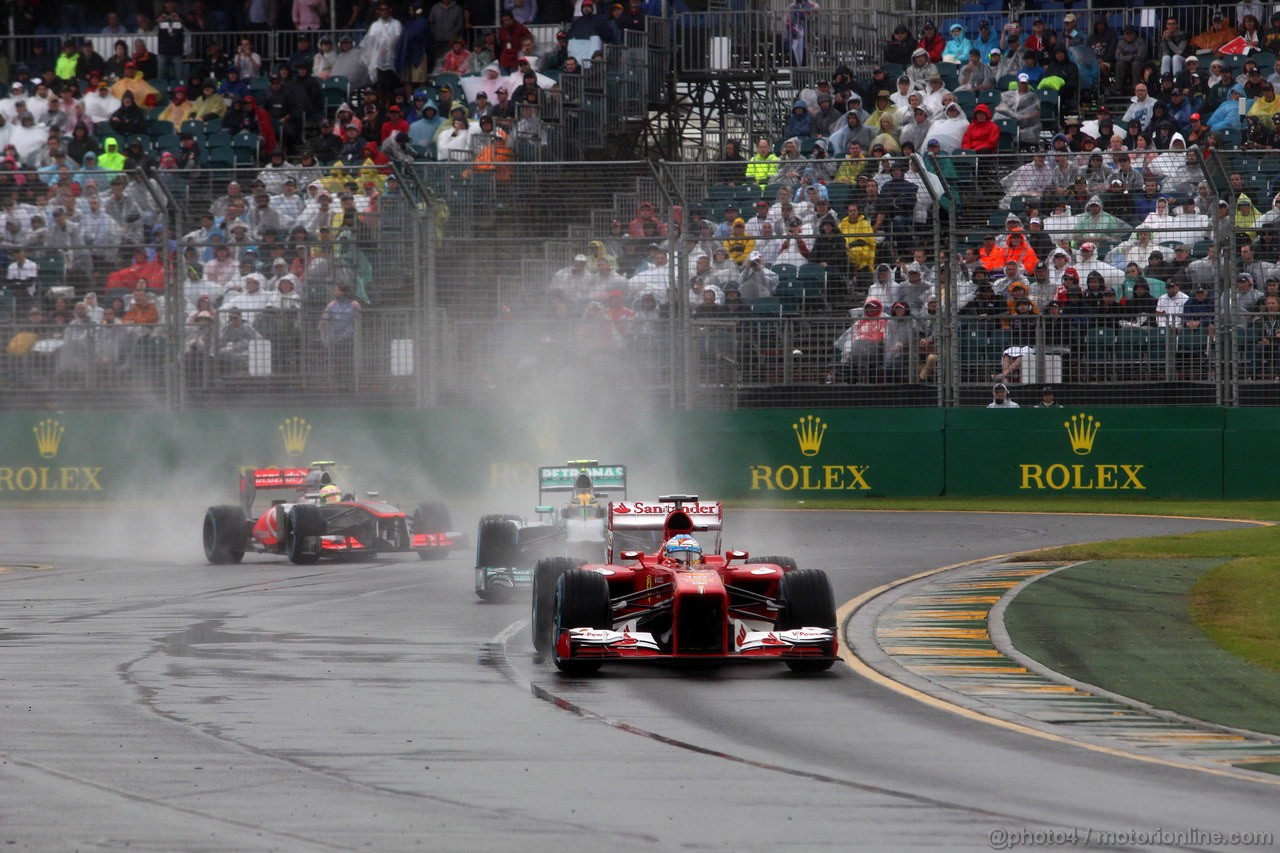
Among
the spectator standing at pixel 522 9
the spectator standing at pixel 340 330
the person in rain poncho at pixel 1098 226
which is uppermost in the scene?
the spectator standing at pixel 522 9

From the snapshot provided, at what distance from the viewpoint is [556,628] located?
38.2ft

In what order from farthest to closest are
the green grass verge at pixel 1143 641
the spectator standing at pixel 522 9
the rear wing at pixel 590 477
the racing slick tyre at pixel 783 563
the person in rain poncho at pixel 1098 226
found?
the spectator standing at pixel 522 9 → the person in rain poncho at pixel 1098 226 → the rear wing at pixel 590 477 → the racing slick tyre at pixel 783 563 → the green grass verge at pixel 1143 641

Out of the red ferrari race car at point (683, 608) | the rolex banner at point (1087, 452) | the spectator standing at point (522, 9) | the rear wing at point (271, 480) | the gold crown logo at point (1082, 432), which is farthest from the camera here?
the spectator standing at point (522, 9)

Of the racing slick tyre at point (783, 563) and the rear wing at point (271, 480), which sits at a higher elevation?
the rear wing at point (271, 480)

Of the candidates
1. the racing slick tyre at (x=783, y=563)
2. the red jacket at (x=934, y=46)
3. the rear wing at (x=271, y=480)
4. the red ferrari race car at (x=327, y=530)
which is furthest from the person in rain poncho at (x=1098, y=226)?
the racing slick tyre at (x=783, y=563)

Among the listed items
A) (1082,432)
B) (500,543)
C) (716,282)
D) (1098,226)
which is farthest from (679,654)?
(1098,226)

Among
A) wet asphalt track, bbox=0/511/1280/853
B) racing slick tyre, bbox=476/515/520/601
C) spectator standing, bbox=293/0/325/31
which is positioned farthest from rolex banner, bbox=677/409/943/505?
spectator standing, bbox=293/0/325/31

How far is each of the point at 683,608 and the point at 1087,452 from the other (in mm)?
14769

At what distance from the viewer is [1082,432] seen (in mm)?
24953

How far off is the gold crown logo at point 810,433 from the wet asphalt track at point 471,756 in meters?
11.5

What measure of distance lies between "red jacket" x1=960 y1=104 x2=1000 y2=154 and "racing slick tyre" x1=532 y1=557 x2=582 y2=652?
1619cm

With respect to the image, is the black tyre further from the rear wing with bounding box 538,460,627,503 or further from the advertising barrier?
the advertising barrier

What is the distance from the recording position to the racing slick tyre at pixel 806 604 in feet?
38.6

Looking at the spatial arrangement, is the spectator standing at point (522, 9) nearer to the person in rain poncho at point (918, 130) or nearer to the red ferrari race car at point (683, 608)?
the person in rain poncho at point (918, 130)
